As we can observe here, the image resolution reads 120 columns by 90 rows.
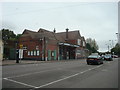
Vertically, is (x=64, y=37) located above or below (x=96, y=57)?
above

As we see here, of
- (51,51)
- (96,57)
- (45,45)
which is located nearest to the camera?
(96,57)

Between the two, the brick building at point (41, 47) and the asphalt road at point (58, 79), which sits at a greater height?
the brick building at point (41, 47)

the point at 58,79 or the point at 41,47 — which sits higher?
the point at 41,47

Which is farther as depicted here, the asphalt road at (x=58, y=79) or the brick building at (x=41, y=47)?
the brick building at (x=41, y=47)

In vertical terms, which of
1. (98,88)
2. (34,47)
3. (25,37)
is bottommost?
(98,88)

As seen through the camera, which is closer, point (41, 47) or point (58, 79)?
point (58, 79)

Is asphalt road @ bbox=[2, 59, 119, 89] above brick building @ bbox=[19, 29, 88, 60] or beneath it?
beneath

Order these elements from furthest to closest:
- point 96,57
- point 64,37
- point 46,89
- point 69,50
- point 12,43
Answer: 1. point 64,37
2. point 69,50
3. point 12,43
4. point 96,57
5. point 46,89

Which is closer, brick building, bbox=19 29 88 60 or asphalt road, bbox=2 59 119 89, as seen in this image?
asphalt road, bbox=2 59 119 89

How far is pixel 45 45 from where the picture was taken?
35.2m

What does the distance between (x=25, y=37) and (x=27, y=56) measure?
4954 mm

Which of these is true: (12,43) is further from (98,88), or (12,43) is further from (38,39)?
(98,88)

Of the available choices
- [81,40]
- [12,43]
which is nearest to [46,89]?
[12,43]

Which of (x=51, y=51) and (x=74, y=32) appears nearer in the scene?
(x=51, y=51)
